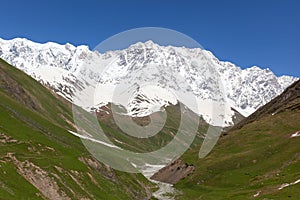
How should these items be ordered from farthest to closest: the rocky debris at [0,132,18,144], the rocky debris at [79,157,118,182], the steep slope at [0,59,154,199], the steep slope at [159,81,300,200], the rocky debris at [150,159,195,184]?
the rocky debris at [150,159,195,184], the rocky debris at [79,157,118,182], the rocky debris at [0,132,18,144], the steep slope at [159,81,300,200], the steep slope at [0,59,154,199]

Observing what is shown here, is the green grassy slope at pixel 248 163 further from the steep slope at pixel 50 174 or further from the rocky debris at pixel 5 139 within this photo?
the rocky debris at pixel 5 139

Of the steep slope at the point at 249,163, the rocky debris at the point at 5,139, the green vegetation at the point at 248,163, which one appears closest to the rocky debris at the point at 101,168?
the rocky debris at the point at 5,139

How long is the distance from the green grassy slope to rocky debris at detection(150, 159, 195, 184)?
330 centimetres

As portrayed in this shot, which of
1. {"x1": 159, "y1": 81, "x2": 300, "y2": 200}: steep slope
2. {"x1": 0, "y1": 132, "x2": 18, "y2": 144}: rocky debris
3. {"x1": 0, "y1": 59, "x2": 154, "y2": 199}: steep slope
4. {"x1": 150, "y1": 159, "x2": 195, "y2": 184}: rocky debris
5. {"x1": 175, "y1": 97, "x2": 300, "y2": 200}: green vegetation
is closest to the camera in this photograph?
{"x1": 0, "y1": 59, "x2": 154, "y2": 199}: steep slope

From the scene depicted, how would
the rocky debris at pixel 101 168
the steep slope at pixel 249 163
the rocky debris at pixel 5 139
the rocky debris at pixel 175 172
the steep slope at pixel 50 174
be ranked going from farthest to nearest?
the rocky debris at pixel 175 172 < the rocky debris at pixel 101 168 < the rocky debris at pixel 5 139 < the steep slope at pixel 249 163 < the steep slope at pixel 50 174

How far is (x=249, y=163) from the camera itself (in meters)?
157

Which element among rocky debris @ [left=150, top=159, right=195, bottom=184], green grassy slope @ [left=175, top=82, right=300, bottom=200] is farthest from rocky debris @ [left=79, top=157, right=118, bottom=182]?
rocky debris @ [left=150, top=159, right=195, bottom=184]

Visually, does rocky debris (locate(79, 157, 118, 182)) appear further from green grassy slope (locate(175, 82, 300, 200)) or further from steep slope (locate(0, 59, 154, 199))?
green grassy slope (locate(175, 82, 300, 200))

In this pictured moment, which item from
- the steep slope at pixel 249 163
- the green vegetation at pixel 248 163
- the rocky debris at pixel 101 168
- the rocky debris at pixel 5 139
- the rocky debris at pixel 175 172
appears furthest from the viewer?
the rocky debris at pixel 175 172

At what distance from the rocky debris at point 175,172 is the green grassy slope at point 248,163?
10.8 ft

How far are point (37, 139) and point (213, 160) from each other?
238ft

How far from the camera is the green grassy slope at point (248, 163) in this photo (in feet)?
408

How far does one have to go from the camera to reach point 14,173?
9469cm

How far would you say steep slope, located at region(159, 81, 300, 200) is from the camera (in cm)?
12256
